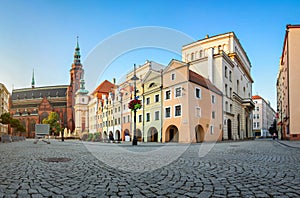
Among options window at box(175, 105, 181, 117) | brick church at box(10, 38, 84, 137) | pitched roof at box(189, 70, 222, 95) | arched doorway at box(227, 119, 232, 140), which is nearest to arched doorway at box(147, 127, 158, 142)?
window at box(175, 105, 181, 117)

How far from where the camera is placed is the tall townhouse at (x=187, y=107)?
30156mm

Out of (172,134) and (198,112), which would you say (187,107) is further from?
(172,134)

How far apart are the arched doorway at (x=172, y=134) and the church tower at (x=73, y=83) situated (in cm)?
7186

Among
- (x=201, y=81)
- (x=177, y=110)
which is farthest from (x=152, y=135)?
(x=201, y=81)

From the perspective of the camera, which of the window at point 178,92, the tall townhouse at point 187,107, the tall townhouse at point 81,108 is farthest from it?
the tall townhouse at point 81,108

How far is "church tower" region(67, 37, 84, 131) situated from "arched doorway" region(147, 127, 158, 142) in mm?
67570

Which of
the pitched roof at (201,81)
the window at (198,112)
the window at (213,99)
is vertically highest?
the pitched roof at (201,81)

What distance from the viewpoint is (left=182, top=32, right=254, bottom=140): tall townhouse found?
38.9m

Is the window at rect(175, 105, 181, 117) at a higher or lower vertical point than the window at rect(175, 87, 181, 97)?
lower

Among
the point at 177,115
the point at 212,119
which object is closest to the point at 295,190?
the point at 177,115

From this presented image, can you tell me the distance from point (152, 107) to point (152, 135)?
4.08 m

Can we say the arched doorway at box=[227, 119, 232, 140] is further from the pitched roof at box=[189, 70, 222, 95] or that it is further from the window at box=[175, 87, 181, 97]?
the window at box=[175, 87, 181, 97]

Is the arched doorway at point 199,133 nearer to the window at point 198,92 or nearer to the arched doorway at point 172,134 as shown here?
the arched doorway at point 172,134

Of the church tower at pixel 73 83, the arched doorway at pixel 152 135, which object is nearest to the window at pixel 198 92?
the arched doorway at pixel 152 135
